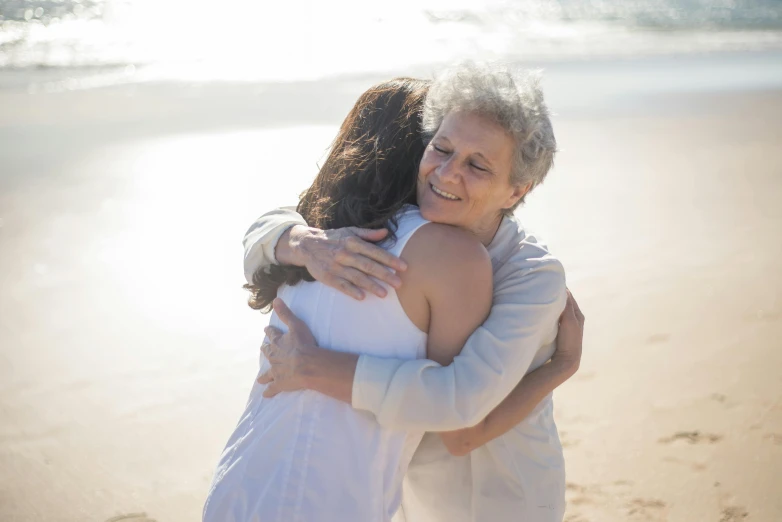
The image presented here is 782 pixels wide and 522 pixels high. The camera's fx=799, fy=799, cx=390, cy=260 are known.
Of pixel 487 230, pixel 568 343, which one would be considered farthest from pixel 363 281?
pixel 568 343

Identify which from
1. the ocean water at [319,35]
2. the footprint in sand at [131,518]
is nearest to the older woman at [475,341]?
the footprint in sand at [131,518]

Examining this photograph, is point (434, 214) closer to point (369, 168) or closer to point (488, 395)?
point (369, 168)

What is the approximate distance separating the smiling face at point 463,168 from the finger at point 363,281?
0.27m

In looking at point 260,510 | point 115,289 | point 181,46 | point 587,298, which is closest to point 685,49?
point 181,46

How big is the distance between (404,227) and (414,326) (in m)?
0.26

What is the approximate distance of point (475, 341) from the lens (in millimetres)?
2012

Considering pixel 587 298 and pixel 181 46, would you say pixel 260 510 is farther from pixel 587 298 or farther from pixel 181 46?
pixel 181 46

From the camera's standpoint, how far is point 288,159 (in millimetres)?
7898

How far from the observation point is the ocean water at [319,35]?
12.8 metres

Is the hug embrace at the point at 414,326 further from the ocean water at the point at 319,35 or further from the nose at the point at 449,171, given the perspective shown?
the ocean water at the point at 319,35

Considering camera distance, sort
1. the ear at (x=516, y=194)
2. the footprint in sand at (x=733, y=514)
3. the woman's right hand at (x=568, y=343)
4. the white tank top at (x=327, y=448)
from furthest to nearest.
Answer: the footprint in sand at (x=733, y=514)
the woman's right hand at (x=568, y=343)
the ear at (x=516, y=194)
the white tank top at (x=327, y=448)

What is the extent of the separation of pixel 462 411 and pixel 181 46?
43.5 feet

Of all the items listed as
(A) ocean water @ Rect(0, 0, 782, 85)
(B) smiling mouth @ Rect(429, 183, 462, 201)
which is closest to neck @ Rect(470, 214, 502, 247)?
(B) smiling mouth @ Rect(429, 183, 462, 201)

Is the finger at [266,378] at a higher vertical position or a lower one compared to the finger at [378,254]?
lower
